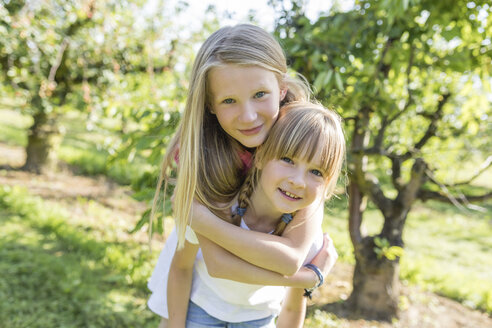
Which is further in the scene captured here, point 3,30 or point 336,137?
point 3,30

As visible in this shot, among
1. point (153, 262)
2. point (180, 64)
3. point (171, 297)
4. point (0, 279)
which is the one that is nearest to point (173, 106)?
point (171, 297)

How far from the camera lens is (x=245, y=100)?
4.70 ft

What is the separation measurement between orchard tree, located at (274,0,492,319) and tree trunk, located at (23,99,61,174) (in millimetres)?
4824

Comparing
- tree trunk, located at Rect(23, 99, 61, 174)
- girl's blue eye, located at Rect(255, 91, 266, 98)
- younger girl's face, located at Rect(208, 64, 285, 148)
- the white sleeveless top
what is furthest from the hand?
tree trunk, located at Rect(23, 99, 61, 174)

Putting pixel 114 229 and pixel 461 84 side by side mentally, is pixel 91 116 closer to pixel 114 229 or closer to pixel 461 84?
pixel 114 229

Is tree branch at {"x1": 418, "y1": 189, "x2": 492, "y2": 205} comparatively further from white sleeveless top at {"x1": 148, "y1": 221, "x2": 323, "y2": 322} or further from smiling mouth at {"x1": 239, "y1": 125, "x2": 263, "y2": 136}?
smiling mouth at {"x1": 239, "y1": 125, "x2": 263, "y2": 136}

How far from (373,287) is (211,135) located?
7.57 feet

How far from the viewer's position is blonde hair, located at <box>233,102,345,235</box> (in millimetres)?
1377

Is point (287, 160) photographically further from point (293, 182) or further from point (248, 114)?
point (248, 114)

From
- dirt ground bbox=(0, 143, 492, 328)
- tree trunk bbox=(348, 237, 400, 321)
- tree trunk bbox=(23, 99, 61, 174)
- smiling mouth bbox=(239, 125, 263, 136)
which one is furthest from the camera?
tree trunk bbox=(23, 99, 61, 174)

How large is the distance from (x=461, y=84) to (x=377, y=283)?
1795 millimetres

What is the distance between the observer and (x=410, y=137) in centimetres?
379

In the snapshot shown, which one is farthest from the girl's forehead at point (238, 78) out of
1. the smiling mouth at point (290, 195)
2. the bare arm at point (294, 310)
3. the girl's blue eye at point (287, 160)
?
the bare arm at point (294, 310)

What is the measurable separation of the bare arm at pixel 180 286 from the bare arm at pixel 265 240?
0.21 m
